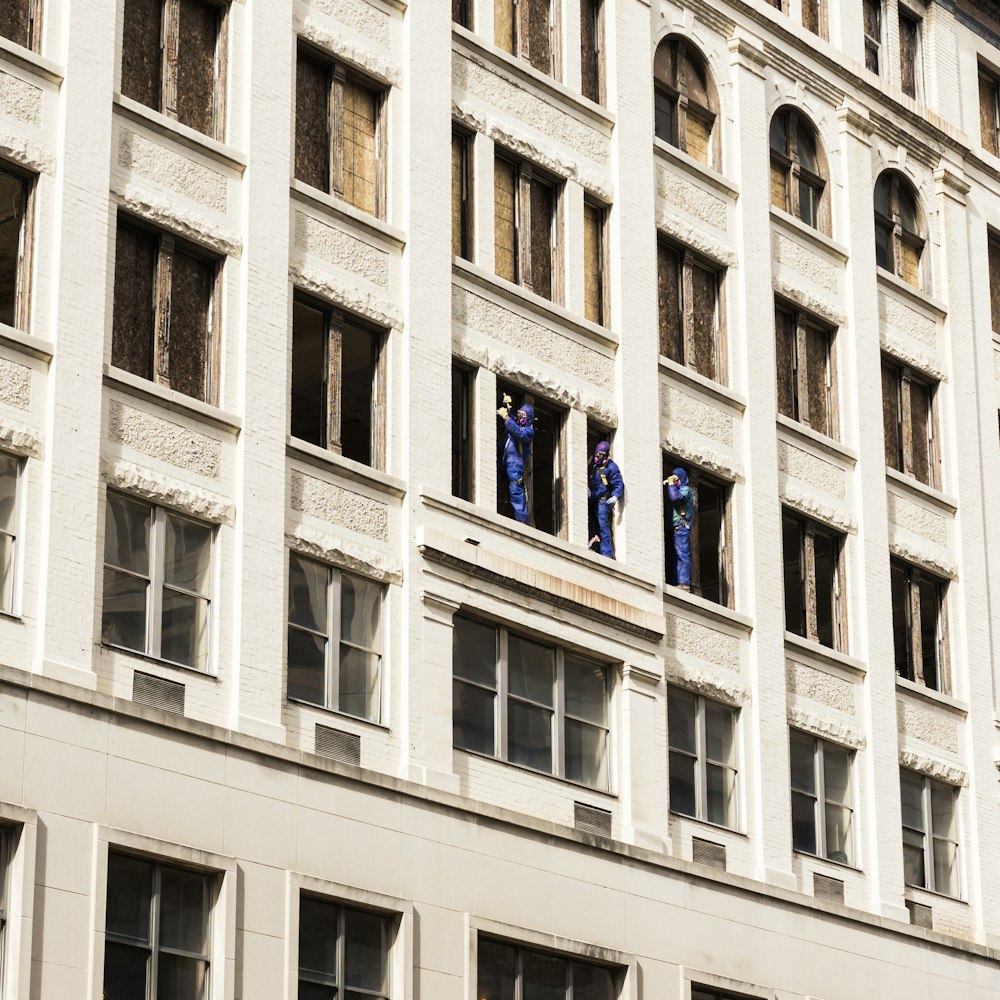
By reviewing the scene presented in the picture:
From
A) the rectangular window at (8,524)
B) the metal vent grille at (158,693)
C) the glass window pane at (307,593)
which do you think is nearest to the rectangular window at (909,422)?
the glass window pane at (307,593)

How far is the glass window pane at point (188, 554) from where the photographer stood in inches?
1195

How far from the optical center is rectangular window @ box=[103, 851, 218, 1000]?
2789 centimetres

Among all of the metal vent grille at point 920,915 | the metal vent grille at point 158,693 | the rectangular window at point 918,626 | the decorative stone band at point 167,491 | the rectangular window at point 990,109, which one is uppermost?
the rectangular window at point 990,109

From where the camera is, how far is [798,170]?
43.0m

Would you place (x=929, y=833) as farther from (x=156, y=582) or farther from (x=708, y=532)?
(x=156, y=582)

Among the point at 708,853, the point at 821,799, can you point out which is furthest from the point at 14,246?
the point at 821,799

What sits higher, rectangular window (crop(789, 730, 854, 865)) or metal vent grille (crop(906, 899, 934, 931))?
rectangular window (crop(789, 730, 854, 865))

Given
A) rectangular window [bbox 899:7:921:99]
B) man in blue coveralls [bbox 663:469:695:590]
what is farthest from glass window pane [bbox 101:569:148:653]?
rectangular window [bbox 899:7:921:99]

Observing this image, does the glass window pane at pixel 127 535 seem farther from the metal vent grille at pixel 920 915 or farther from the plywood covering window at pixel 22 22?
the metal vent grille at pixel 920 915

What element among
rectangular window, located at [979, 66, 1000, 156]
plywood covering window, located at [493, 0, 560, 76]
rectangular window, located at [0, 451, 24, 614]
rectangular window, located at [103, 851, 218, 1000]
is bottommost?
rectangular window, located at [103, 851, 218, 1000]

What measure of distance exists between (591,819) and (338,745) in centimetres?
490

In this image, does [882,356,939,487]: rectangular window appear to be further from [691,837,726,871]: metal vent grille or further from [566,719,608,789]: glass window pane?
[566,719,608,789]: glass window pane

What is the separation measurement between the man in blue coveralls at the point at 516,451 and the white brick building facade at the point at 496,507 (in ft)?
1.36

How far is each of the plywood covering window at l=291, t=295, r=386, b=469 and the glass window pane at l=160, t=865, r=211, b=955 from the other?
6.58 metres
